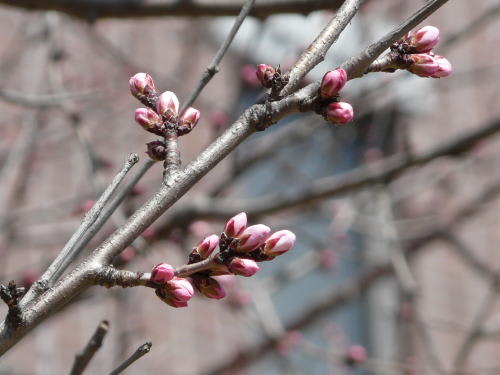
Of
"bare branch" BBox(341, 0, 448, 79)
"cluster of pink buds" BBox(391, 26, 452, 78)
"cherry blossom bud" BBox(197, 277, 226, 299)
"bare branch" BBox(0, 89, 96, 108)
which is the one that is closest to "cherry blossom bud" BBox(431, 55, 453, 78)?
"cluster of pink buds" BBox(391, 26, 452, 78)

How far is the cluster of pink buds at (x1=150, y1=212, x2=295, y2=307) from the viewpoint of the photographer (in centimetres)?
108

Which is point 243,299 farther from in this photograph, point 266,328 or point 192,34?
point 192,34

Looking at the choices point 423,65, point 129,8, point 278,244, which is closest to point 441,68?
point 423,65

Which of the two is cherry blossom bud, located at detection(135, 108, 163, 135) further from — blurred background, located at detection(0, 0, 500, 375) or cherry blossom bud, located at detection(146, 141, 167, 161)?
blurred background, located at detection(0, 0, 500, 375)

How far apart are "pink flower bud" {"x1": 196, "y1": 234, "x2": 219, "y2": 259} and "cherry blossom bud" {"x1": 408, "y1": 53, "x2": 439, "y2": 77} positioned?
16.4 inches

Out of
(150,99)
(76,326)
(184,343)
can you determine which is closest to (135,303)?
(76,326)

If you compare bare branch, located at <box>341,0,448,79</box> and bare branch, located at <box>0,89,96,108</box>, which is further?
bare branch, located at <box>0,89,96,108</box>

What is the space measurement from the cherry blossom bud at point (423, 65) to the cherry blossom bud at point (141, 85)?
0.43 metres

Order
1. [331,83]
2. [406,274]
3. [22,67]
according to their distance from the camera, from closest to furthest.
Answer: [331,83], [406,274], [22,67]

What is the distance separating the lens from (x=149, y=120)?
126cm

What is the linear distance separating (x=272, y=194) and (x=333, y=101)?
266cm

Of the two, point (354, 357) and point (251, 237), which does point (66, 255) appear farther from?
point (354, 357)

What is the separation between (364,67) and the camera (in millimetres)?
1172

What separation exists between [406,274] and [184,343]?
9.96 feet
